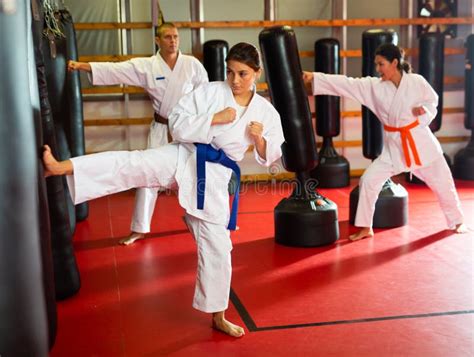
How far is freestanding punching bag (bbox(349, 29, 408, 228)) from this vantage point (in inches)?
206

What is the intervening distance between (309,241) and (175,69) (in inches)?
65.3

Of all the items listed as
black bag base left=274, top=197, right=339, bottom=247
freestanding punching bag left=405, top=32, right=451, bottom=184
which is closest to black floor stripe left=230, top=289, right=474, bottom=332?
black bag base left=274, top=197, right=339, bottom=247

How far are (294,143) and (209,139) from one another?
5.80 ft

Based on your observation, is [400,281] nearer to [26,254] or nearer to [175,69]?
[175,69]

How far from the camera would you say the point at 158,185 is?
3018 mm

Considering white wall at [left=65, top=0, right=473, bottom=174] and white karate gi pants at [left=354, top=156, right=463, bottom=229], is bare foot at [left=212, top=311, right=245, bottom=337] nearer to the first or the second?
white karate gi pants at [left=354, top=156, right=463, bottom=229]

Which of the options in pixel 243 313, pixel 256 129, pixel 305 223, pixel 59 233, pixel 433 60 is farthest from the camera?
pixel 433 60

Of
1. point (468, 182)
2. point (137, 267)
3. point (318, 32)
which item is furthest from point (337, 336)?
point (318, 32)

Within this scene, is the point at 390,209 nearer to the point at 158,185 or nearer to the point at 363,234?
the point at 363,234

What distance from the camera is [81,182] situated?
270 centimetres

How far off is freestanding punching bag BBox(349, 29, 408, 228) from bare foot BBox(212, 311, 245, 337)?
2422 mm

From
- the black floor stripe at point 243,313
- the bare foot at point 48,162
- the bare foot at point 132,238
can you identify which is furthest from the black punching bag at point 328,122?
the bare foot at point 48,162

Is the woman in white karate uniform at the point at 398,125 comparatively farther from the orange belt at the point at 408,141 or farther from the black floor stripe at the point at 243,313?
the black floor stripe at the point at 243,313

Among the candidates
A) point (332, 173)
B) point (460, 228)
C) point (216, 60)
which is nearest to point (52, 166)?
point (460, 228)
